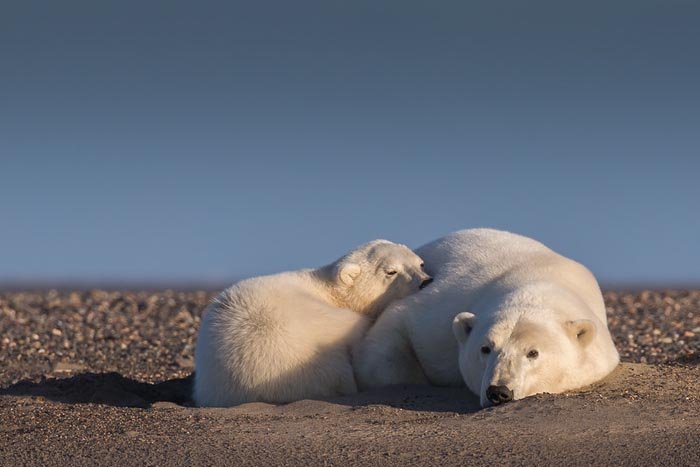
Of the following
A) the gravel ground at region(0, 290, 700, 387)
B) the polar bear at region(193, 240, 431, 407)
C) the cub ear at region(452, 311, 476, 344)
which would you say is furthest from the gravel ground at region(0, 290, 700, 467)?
the gravel ground at region(0, 290, 700, 387)

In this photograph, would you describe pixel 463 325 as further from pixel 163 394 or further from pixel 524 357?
pixel 163 394

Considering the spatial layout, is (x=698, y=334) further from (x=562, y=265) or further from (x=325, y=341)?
(x=325, y=341)

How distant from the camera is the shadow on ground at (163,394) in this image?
7.90 metres

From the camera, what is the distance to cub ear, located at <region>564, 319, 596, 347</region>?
24.7 ft

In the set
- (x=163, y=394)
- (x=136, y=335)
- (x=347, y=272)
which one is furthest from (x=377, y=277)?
(x=136, y=335)

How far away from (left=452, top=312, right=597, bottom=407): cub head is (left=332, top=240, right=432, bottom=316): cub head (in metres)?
1.85

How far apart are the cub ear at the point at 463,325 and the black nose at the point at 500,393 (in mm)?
768

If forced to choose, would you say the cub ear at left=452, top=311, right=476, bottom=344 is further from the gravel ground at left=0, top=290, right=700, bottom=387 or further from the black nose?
the gravel ground at left=0, top=290, right=700, bottom=387

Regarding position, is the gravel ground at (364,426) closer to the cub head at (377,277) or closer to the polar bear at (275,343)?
the polar bear at (275,343)

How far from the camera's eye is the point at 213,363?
28.3ft

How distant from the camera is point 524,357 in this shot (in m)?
7.27

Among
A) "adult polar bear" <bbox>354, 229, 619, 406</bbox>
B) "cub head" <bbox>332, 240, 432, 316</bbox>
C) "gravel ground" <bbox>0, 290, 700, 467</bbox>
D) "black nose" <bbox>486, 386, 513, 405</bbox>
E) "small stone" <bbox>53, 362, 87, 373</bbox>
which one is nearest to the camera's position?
"gravel ground" <bbox>0, 290, 700, 467</bbox>

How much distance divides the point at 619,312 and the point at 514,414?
13.8 metres

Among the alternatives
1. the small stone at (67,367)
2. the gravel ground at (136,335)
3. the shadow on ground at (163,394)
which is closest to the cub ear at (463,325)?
the shadow on ground at (163,394)
